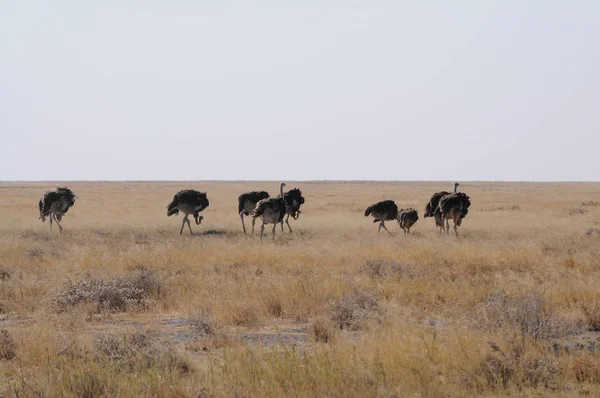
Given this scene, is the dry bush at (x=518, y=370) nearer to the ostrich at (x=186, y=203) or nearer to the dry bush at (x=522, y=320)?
the dry bush at (x=522, y=320)

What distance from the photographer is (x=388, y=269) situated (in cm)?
1405

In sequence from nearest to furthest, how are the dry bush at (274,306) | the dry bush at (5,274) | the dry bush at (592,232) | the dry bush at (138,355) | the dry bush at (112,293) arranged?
the dry bush at (138,355) → the dry bush at (274,306) → the dry bush at (112,293) → the dry bush at (5,274) → the dry bush at (592,232)

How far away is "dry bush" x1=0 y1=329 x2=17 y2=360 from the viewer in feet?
25.5

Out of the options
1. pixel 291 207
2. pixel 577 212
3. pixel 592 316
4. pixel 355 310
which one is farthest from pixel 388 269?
pixel 577 212

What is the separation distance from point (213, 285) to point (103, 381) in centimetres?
629

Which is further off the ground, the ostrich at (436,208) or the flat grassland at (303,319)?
the ostrich at (436,208)

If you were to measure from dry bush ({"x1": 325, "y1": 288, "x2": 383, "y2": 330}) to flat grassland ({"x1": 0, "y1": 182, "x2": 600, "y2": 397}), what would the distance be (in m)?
0.03

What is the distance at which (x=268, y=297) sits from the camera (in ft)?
35.9

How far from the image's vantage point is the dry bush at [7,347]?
779 centimetres

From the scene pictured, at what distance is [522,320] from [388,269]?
6.29 metres

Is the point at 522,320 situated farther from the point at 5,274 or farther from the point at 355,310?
the point at 5,274

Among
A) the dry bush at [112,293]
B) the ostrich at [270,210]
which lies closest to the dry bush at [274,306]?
the dry bush at [112,293]

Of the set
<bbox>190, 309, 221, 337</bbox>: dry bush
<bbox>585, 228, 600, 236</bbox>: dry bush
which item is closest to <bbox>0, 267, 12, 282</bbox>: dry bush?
<bbox>190, 309, 221, 337</bbox>: dry bush

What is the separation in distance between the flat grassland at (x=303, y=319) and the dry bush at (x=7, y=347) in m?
0.02
